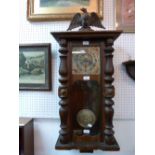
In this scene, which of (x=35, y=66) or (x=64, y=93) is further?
(x=35, y=66)

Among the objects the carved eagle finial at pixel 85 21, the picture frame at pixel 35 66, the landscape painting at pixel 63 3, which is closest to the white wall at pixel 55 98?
the picture frame at pixel 35 66

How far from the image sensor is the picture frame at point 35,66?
6.18ft

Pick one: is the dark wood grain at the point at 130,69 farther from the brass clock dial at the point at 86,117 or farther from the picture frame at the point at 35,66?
the picture frame at the point at 35,66

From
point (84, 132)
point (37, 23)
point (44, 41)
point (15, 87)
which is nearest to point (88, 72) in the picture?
point (84, 132)

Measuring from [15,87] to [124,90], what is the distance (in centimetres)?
147

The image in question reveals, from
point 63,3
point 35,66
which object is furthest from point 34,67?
point 63,3

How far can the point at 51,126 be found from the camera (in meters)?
1.92

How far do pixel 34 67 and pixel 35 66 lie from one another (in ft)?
0.04

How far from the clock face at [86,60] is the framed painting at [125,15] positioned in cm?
47

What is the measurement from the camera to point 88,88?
1602 mm

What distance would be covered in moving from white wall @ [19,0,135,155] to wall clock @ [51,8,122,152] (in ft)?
1.13

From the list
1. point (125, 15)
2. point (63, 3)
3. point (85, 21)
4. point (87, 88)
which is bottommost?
point (87, 88)

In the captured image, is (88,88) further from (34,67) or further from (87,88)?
(34,67)

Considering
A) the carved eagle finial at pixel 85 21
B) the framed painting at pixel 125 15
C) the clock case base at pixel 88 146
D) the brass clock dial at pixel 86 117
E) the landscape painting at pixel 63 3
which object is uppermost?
the landscape painting at pixel 63 3
